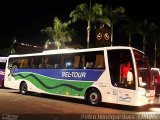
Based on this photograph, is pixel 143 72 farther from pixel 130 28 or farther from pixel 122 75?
pixel 130 28

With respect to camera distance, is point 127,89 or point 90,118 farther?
point 127,89

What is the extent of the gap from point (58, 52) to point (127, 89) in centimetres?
591

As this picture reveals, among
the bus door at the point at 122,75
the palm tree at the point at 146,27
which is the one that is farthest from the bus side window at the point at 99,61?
the palm tree at the point at 146,27

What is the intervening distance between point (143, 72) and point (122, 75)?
1124 millimetres

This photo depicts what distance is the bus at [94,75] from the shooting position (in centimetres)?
1521

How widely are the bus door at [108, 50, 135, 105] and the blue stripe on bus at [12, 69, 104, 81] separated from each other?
34.6 inches

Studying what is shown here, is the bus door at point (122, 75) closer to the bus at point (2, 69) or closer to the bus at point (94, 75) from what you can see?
the bus at point (94, 75)

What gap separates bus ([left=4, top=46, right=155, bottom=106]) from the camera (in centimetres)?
1521

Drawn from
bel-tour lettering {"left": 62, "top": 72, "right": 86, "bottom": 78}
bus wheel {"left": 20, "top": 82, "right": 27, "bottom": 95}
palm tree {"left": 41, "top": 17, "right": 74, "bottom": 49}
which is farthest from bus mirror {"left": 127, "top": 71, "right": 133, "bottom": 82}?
palm tree {"left": 41, "top": 17, "right": 74, "bottom": 49}

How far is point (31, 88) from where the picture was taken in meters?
21.4

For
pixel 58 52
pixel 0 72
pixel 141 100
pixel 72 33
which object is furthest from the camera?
pixel 72 33

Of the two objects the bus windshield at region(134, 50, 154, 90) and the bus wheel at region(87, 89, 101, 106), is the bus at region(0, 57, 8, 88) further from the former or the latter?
the bus windshield at region(134, 50, 154, 90)

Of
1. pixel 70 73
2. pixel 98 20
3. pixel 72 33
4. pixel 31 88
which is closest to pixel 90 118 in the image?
pixel 70 73

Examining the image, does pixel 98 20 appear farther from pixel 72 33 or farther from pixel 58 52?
pixel 58 52
